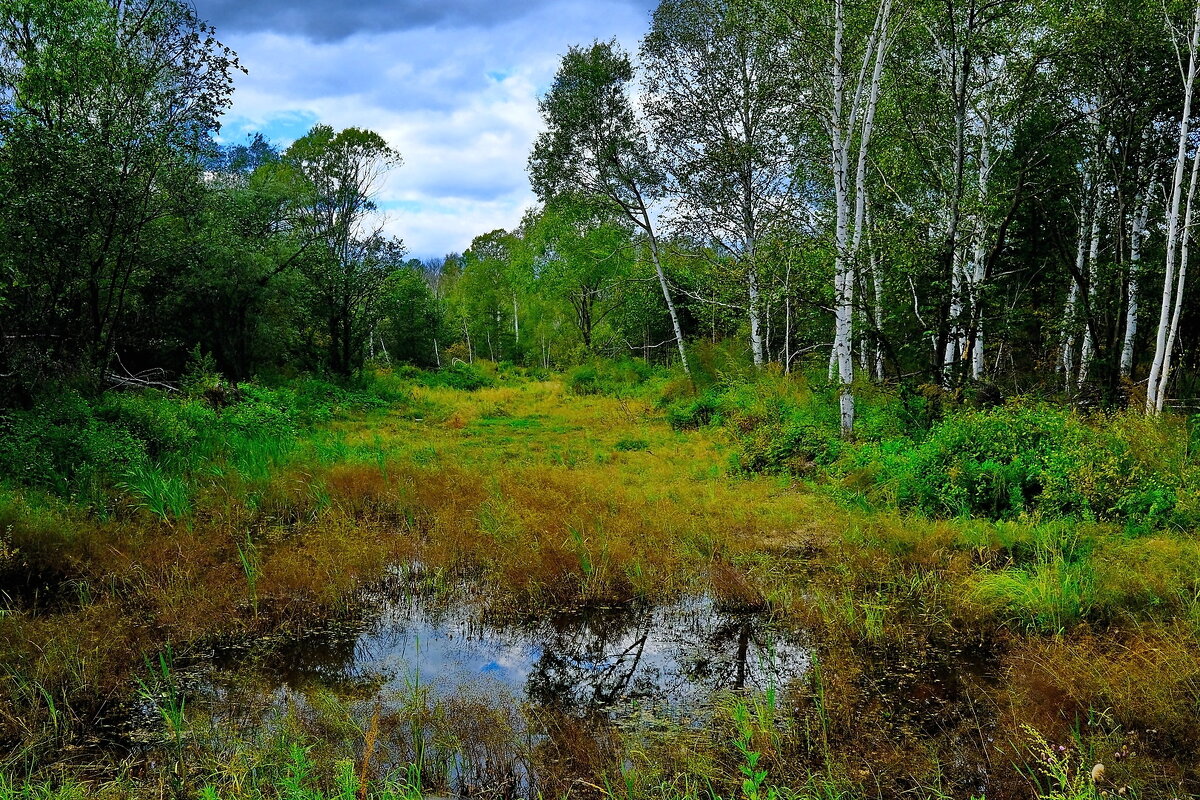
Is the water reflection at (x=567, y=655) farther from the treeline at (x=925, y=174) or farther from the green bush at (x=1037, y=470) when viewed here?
the treeline at (x=925, y=174)

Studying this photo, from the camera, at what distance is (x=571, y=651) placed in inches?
186

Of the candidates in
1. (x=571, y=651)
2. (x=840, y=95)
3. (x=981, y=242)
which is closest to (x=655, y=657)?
(x=571, y=651)

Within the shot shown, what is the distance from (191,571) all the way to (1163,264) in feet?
56.8

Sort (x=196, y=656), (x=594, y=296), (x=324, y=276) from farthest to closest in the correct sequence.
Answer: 1. (x=594, y=296)
2. (x=324, y=276)
3. (x=196, y=656)

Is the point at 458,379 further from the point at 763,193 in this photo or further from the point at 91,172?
the point at 91,172

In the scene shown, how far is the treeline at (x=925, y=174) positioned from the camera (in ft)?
31.9

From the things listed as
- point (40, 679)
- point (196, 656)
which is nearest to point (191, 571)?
point (196, 656)

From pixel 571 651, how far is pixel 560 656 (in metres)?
0.11

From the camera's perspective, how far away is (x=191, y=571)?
18.1ft

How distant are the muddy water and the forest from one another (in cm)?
3

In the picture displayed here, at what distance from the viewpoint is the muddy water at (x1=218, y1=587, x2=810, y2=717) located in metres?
4.14

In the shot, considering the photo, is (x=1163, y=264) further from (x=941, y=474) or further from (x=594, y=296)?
(x=594, y=296)

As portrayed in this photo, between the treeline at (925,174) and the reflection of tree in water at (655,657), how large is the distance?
595 centimetres

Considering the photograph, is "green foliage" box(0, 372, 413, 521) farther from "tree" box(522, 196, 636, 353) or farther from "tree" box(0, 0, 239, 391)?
"tree" box(522, 196, 636, 353)
